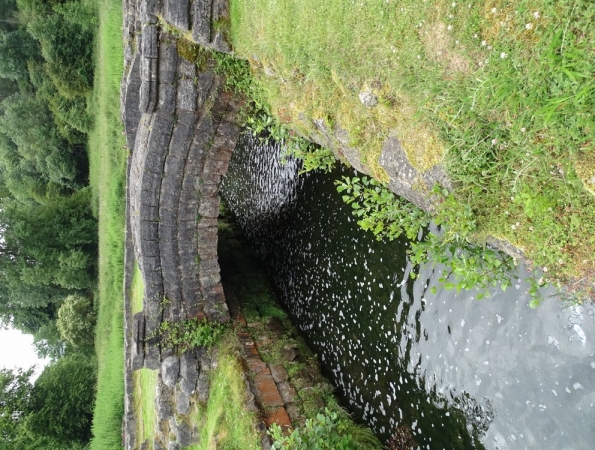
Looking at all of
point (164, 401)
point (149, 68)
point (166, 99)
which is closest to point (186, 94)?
point (166, 99)

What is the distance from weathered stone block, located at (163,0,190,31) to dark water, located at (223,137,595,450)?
401 centimetres

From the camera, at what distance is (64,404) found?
1808 cm

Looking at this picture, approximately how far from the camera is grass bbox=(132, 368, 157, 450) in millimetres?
10375

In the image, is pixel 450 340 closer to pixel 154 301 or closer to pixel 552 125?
pixel 552 125

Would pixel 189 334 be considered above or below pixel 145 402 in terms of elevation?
below

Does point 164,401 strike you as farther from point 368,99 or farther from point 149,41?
point 368,99

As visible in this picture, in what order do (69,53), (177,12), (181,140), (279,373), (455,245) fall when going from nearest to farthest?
1. (455,245)
2. (177,12)
3. (181,140)
4. (279,373)
5. (69,53)

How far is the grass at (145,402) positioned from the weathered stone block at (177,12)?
24.0ft

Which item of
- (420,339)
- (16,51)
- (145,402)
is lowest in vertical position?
(420,339)

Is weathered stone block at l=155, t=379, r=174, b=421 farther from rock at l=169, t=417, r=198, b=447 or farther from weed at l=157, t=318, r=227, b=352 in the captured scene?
weed at l=157, t=318, r=227, b=352

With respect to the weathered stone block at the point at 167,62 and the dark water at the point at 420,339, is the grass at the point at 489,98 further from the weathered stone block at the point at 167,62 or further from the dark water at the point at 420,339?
the weathered stone block at the point at 167,62

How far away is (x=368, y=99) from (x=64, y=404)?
1885cm

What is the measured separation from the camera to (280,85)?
600 cm

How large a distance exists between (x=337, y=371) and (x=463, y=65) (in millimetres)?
7179
